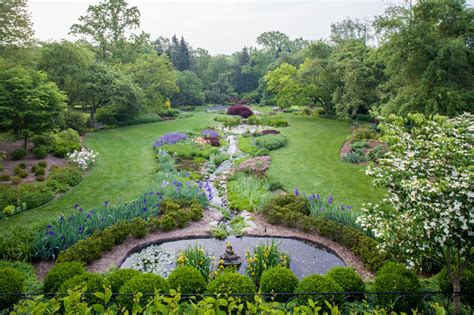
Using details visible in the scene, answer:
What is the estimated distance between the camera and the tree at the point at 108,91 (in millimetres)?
23009

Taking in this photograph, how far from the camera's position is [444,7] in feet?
43.7

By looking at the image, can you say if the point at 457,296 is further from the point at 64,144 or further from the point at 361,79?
the point at 361,79

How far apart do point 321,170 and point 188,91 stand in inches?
1323

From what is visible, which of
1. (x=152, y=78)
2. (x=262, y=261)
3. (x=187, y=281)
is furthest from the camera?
(x=152, y=78)

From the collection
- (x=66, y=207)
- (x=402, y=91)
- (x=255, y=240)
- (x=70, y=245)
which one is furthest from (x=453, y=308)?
(x=402, y=91)

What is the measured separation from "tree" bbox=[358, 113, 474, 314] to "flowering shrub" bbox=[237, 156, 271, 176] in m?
8.30

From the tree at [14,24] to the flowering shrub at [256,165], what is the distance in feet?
45.7

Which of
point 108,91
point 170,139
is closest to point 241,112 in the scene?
point 108,91

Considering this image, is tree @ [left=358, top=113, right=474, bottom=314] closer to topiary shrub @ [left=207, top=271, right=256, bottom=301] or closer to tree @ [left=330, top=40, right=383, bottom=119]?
topiary shrub @ [left=207, top=271, right=256, bottom=301]

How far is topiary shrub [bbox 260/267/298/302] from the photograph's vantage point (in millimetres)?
5246

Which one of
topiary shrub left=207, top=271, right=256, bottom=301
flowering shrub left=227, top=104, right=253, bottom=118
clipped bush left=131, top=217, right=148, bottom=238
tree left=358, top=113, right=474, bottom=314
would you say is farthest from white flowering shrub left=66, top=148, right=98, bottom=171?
flowering shrub left=227, top=104, right=253, bottom=118

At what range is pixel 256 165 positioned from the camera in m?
14.3

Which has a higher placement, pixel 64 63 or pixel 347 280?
pixel 64 63

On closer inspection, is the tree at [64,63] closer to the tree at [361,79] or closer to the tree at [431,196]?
the tree at [361,79]
